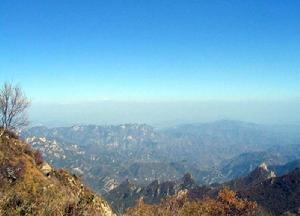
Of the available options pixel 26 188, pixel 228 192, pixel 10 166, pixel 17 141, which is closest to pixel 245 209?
pixel 228 192

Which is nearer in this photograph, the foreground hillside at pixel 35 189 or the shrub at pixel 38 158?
the foreground hillside at pixel 35 189

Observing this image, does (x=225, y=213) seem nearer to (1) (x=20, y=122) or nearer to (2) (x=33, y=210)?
(1) (x=20, y=122)

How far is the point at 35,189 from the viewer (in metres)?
36.8

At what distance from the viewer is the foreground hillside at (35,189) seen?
1128 inches

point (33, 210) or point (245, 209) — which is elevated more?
point (33, 210)

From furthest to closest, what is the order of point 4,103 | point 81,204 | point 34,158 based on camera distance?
point 4,103
point 34,158
point 81,204

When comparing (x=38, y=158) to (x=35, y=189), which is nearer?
(x=35, y=189)

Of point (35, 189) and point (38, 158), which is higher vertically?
point (35, 189)

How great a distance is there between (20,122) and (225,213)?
5181 cm

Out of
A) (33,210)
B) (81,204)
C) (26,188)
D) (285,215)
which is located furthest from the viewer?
(285,215)

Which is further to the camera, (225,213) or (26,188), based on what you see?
(225,213)

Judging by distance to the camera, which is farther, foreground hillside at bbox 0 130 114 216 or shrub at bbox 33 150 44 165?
shrub at bbox 33 150 44 165

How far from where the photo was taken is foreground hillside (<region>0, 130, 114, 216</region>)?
2866 centimetres

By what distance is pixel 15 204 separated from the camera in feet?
95.2
